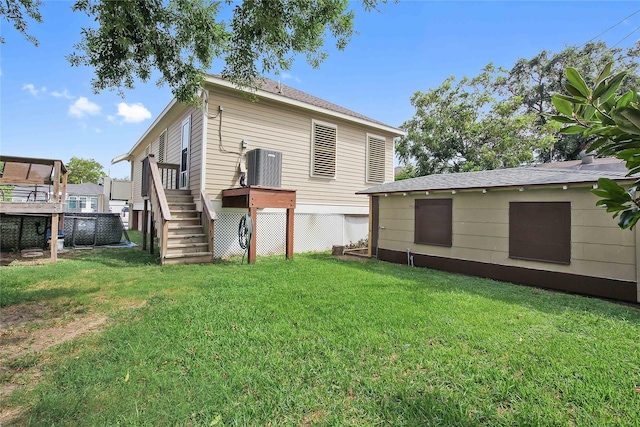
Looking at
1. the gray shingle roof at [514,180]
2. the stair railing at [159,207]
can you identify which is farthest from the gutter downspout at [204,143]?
the gray shingle roof at [514,180]

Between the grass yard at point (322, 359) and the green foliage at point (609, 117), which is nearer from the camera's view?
the green foliage at point (609, 117)

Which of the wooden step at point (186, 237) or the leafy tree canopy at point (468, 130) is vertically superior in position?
the leafy tree canopy at point (468, 130)

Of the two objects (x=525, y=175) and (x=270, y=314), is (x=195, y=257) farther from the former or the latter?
(x=525, y=175)

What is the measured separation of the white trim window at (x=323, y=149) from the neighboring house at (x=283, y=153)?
0.03 meters

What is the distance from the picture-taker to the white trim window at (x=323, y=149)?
9.94m

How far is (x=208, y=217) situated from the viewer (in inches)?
286

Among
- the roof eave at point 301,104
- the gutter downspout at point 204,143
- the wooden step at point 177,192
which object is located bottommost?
the wooden step at point 177,192

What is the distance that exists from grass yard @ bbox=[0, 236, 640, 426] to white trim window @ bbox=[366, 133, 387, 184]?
7.14m

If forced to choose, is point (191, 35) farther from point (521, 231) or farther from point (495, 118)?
point (495, 118)

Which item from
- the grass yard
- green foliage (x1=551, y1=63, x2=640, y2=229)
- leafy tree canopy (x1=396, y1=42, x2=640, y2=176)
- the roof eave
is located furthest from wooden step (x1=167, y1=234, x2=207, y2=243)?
leafy tree canopy (x1=396, y1=42, x2=640, y2=176)

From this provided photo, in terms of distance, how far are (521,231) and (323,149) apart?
6231 millimetres

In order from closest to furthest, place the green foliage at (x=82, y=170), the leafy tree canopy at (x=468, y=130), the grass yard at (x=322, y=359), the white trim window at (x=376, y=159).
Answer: the grass yard at (x=322, y=359) → the white trim window at (x=376, y=159) → the leafy tree canopy at (x=468, y=130) → the green foliage at (x=82, y=170)

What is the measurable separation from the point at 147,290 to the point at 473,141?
62.9 feet

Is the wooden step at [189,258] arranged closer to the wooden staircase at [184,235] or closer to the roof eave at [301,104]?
the wooden staircase at [184,235]
